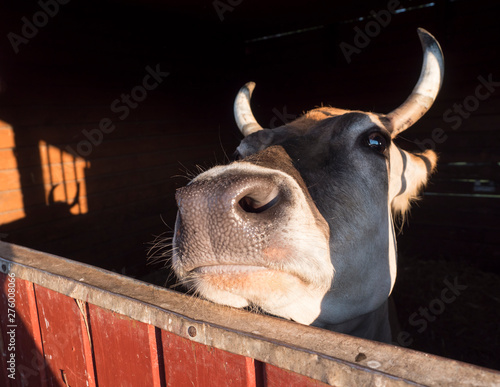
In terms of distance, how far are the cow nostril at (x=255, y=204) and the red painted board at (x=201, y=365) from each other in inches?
16.8

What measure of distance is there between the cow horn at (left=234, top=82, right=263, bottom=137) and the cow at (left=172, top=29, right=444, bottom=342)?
0.50m

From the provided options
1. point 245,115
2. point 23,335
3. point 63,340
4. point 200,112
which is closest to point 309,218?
point 63,340

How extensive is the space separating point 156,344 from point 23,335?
0.89 m

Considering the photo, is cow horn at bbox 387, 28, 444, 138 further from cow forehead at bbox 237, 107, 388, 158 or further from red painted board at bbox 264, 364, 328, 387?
red painted board at bbox 264, 364, 328, 387

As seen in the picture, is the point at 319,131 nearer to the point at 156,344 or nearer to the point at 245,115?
the point at 245,115

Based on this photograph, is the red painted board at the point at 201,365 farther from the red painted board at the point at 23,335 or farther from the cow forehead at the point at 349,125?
the cow forehead at the point at 349,125

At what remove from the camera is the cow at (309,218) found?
1.17m

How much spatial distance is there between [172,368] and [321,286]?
0.63 metres

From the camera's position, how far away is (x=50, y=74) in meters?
4.42

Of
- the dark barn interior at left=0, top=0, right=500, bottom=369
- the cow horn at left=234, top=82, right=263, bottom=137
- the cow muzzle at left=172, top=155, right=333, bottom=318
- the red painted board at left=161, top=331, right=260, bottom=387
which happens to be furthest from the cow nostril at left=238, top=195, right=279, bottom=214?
the dark barn interior at left=0, top=0, right=500, bottom=369

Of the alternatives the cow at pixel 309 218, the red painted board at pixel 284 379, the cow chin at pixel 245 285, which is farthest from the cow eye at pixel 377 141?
the red painted board at pixel 284 379

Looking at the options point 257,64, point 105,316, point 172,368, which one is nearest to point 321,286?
point 172,368

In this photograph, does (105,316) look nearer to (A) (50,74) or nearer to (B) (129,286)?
(B) (129,286)

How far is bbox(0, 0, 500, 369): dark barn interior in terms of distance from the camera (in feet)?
13.8
